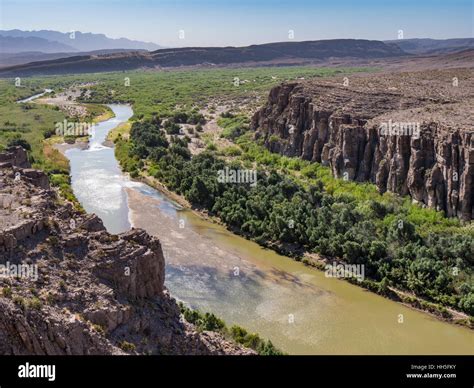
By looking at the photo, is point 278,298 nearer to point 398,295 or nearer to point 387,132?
point 398,295

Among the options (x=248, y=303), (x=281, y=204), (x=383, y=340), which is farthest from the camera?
(x=281, y=204)

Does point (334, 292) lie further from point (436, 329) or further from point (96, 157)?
point (96, 157)

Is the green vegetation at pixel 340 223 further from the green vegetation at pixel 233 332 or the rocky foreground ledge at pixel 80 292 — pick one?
the rocky foreground ledge at pixel 80 292

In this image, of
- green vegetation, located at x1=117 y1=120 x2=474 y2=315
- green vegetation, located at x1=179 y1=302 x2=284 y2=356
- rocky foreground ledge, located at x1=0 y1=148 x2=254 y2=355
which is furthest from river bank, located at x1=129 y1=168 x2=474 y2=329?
rocky foreground ledge, located at x1=0 y1=148 x2=254 y2=355

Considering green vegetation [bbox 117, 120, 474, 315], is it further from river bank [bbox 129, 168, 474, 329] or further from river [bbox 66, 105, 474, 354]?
river [bbox 66, 105, 474, 354]

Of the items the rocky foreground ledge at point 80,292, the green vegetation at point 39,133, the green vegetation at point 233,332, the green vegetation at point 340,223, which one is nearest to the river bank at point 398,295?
the green vegetation at point 340,223

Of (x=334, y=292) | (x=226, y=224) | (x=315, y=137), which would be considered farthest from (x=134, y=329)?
(x=315, y=137)
